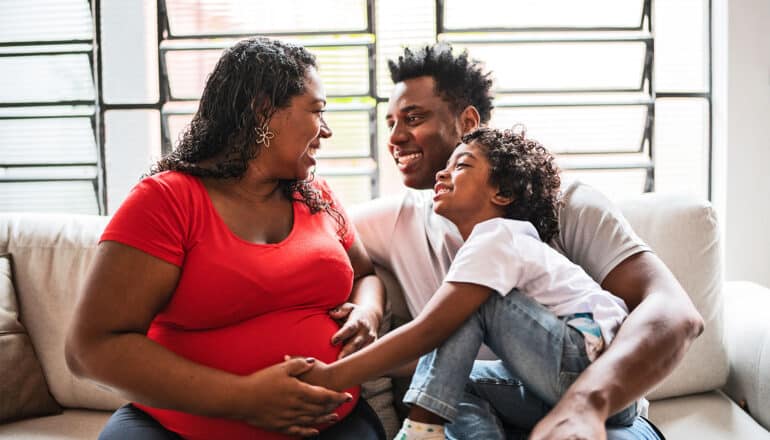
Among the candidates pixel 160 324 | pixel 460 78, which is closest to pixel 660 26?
pixel 460 78

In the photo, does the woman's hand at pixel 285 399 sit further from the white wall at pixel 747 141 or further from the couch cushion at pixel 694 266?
the white wall at pixel 747 141

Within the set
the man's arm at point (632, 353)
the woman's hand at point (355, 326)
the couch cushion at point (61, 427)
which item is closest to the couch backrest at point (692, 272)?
the woman's hand at point (355, 326)

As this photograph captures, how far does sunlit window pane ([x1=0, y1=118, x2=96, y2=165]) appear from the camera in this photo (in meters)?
2.55

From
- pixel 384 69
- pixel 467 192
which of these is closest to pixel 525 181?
pixel 467 192

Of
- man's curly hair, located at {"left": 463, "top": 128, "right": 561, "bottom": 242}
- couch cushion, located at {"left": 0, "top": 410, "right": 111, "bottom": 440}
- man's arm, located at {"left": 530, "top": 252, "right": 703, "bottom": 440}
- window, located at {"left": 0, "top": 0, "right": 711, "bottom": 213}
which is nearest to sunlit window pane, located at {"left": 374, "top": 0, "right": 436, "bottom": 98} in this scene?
window, located at {"left": 0, "top": 0, "right": 711, "bottom": 213}

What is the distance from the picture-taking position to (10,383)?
1779mm

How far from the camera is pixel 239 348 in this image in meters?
1.36

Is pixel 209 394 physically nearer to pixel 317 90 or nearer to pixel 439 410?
pixel 439 410

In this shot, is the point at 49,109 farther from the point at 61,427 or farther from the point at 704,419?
the point at 704,419

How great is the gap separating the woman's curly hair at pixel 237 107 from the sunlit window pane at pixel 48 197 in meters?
1.25

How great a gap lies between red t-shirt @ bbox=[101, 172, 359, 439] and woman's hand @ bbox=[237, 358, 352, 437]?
Result: 0.06m

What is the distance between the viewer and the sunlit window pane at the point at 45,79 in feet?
8.27

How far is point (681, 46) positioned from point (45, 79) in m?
2.42

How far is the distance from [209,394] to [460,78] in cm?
118
